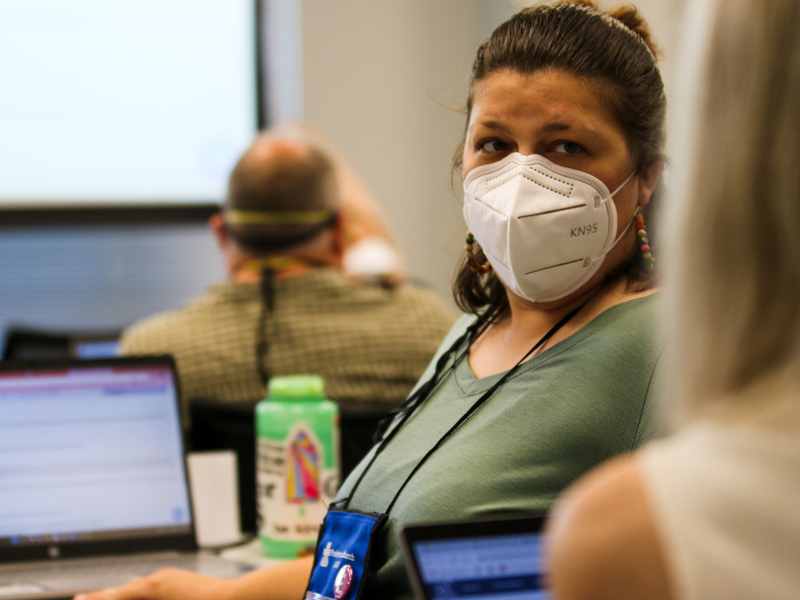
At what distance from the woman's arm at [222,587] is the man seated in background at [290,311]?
59 centimetres

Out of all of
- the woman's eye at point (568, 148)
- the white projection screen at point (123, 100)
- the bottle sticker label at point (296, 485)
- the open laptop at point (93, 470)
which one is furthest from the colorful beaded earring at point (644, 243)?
the white projection screen at point (123, 100)

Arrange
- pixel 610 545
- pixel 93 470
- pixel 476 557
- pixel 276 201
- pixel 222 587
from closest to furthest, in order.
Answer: pixel 610 545
pixel 476 557
pixel 222 587
pixel 93 470
pixel 276 201

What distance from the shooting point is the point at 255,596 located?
1.16 m

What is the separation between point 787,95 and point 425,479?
0.60 m

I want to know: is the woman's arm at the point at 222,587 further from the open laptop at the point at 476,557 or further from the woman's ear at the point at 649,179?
the woman's ear at the point at 649,179

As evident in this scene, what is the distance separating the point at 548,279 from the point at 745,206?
502mm

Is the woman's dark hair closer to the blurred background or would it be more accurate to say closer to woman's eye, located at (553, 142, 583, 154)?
woman's eye, located at (553, 142, 583, 154)

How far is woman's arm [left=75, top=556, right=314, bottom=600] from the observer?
1161 millimetres

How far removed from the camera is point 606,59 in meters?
1.00

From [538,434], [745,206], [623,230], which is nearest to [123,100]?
[623,230]

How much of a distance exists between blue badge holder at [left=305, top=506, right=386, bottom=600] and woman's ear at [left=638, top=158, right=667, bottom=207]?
497 millimetres

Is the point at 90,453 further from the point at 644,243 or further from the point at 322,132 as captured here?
the point at 322,132

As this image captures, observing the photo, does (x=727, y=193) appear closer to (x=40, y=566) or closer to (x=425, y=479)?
(x=425, y=479)

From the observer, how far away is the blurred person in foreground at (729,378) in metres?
0.48
